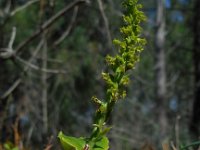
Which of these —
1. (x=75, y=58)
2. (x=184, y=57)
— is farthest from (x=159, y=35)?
(x=184, y=57)

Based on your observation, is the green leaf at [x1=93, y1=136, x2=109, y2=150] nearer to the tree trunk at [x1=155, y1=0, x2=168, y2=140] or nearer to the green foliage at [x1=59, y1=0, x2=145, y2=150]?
the green foliage at [x1=59, y1=0, x2=145, y2=150]

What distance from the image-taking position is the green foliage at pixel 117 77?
81 cm

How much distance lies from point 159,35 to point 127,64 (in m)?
9.40

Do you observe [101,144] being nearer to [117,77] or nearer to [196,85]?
[117,77]

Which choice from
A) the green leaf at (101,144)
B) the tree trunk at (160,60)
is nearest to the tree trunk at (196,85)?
the tree trunk at (160,60)

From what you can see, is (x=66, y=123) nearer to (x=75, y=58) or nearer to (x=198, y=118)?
(x=75, y=58)

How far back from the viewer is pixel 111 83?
811 mm

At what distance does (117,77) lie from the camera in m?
0.82

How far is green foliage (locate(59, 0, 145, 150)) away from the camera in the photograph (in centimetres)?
81

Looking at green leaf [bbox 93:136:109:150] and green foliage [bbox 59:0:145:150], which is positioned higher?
green foliage [bbox 59:0:145:150]

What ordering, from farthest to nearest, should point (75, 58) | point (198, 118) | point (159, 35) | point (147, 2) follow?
1. point (147, 2)
2. point (75, 58)
3. point (159, 35)
4. point (198, 118)

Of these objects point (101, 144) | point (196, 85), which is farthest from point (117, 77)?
point (196, 85)

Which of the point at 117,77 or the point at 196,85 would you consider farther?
the point at 196,85

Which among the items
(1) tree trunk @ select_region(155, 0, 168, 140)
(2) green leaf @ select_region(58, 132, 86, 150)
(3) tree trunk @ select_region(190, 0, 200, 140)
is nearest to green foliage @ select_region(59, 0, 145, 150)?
(2) green leaf @ select_region(58, 132, 86, 150)
